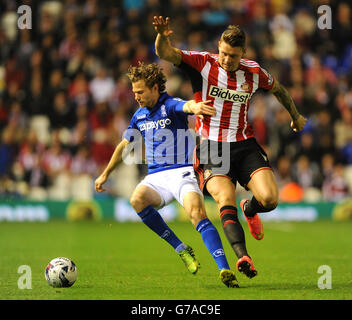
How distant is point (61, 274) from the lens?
697 cm

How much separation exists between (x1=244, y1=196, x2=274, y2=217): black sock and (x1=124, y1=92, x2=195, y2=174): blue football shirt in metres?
0.79

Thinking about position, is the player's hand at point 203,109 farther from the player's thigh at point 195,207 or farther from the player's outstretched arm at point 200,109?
Answer: the player's thigh at point 195,207

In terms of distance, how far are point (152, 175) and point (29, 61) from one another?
1133cm

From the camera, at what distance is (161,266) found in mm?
8922

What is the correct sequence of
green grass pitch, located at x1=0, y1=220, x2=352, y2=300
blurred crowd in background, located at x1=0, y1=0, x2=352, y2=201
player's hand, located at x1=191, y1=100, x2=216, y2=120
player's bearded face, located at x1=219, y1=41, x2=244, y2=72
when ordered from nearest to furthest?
player's hand, located at x1=191, y1=100, x2=216, y2=120 < green grass pitch, located at x1=0, y1=220, x2=352, y2=300 < player's bearded face, located at x1=219, y1=41, x2=244, y2=72 < blurred crowd in background, located at x1=0, y1=0, x2=352, y2=201

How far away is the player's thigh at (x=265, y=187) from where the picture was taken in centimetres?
716

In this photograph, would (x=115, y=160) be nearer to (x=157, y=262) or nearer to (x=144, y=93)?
(x=144, y=93)

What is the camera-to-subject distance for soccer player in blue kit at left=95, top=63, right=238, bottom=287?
7.73 m

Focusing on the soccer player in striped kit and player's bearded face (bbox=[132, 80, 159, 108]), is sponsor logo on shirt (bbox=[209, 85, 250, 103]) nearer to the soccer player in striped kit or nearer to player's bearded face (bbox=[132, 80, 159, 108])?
the soccer player in striped kit

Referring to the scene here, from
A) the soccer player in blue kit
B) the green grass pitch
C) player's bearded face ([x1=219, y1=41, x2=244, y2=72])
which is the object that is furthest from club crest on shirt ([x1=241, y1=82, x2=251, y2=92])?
the green grass pitch

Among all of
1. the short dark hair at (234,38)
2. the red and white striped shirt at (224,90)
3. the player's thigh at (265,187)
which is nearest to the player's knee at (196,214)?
the player's thigh at (265,187)

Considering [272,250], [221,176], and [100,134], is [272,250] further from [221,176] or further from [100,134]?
[100,134]

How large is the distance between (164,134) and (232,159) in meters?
0.87
